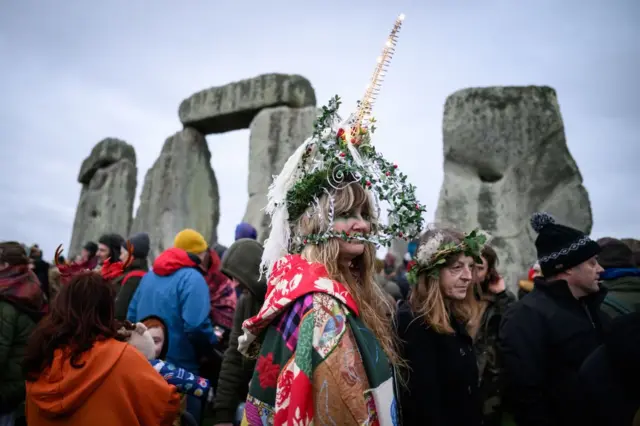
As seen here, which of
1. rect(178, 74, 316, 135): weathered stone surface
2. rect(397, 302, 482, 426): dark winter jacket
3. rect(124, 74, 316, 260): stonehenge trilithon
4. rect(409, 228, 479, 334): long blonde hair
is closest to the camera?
rect(397, 302, 482, 426): dark winter jacket

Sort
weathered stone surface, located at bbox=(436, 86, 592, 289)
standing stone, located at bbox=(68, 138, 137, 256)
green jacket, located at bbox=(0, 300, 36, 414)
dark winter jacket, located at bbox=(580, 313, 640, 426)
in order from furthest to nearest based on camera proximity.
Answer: standing stone, located at bbox=(68, 138, 137, 256) → weathered stone surface, located at bbox=(436, 86, 592, 289) → green jacket, located at bbox=(0, 300, 36, 414) → dark winter jacket, located at bbox=(580, 313, 640, 426)

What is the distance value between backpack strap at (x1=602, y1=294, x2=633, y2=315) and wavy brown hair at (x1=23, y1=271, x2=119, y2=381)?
2444 mm

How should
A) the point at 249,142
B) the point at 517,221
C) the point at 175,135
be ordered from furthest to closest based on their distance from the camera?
the point at 175,135 → the point at 249,142 → the point at 517,221

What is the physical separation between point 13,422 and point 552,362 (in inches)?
122

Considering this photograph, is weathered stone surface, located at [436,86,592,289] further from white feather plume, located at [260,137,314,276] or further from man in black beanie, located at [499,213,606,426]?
white feather plume, located at [260,137,314,276]

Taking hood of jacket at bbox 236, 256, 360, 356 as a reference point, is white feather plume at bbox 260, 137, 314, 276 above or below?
above

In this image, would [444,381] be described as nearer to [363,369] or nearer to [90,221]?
[363,369]

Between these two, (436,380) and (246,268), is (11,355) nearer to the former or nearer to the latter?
(246,268)

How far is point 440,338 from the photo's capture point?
2.11 meters

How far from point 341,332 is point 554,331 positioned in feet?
4.53

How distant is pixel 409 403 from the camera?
201 centimetres

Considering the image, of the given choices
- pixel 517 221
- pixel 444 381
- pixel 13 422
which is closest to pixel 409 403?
pixel 444 381

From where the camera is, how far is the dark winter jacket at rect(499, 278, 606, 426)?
2.15 m

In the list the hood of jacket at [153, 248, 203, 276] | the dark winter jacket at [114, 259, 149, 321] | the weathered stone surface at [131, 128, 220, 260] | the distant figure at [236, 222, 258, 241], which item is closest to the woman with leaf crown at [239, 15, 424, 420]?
the hood of jacket at [153, 248, 203, 276]
